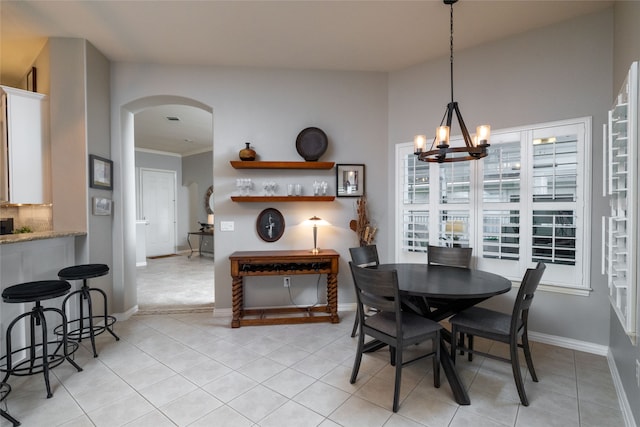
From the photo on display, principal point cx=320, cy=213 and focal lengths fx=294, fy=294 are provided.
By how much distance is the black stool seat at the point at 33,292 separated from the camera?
6.64ft

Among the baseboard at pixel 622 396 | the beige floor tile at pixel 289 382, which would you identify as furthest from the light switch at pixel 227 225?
the baseboard at pixel 622 396

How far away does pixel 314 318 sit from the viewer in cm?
342

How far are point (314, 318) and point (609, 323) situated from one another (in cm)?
278

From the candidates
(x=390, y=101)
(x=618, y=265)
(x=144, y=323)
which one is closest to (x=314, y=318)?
(x=144, y=323)

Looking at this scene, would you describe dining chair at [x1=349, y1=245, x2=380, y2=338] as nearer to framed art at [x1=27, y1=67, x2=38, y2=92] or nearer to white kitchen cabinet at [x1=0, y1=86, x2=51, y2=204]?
white kitchen cabinet at [x1=0, y1=86, x2=51, y2=204]

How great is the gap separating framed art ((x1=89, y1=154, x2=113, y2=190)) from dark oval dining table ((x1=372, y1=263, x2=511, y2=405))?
3.23m

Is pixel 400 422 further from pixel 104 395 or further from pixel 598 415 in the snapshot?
pixel 104 395

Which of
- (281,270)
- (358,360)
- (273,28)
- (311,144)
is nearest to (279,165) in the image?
(311,144)

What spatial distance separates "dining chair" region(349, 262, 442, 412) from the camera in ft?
6.41

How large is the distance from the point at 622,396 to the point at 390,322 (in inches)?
64.0

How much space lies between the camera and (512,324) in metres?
2.02

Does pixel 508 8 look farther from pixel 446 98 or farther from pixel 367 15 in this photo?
pixel 367 15

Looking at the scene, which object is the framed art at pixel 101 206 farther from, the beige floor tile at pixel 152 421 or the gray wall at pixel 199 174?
the gray wall at pixel 199 174

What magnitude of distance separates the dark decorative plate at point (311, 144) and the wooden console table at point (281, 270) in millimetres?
1204
